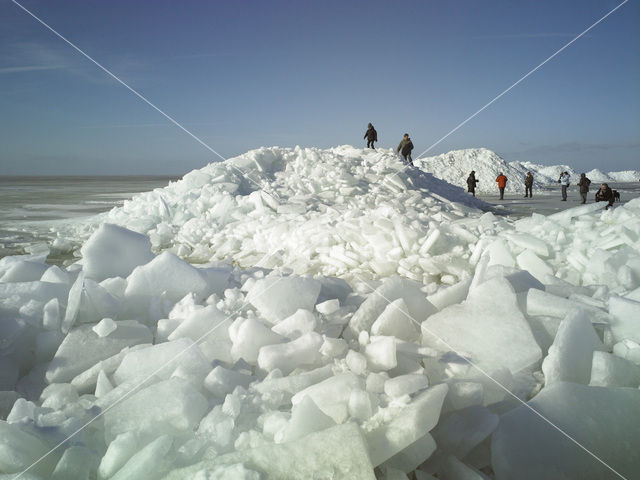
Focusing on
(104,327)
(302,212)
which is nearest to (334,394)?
(104,327)

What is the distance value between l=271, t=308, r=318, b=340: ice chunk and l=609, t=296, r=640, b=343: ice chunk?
3.78ft

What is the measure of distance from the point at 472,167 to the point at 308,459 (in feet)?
81.8

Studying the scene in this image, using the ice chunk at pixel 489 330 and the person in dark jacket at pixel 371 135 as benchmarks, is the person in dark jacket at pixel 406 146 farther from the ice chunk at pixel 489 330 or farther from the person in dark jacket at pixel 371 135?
the ice chunk at pixel 489 330

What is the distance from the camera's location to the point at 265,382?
133cm

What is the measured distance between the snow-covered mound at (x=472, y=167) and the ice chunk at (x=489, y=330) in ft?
71.2

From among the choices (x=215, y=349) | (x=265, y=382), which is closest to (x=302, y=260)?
(x=215, y=349)

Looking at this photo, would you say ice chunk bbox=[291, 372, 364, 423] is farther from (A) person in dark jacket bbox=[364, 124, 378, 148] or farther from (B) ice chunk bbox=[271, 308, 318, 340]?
(A) person in dark jacket bbox=[364, 124, 378, 148]

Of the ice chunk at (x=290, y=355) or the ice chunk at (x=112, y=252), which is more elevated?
the ice chunk at (x=112, y=252)

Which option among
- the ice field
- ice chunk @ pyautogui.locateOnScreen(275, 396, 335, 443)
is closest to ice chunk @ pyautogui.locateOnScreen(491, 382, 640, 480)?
the ice field

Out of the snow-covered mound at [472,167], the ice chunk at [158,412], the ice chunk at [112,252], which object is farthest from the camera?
the snow-covered mound at [472,167]

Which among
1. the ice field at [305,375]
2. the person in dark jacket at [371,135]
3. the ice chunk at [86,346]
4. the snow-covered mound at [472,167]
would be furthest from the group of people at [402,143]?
the snow-covered mound at [472,167]

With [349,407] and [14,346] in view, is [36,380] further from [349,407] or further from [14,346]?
[349,407]

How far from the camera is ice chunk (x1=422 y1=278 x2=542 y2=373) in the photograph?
57.5 inches

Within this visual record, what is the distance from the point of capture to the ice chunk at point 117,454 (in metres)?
1.05
